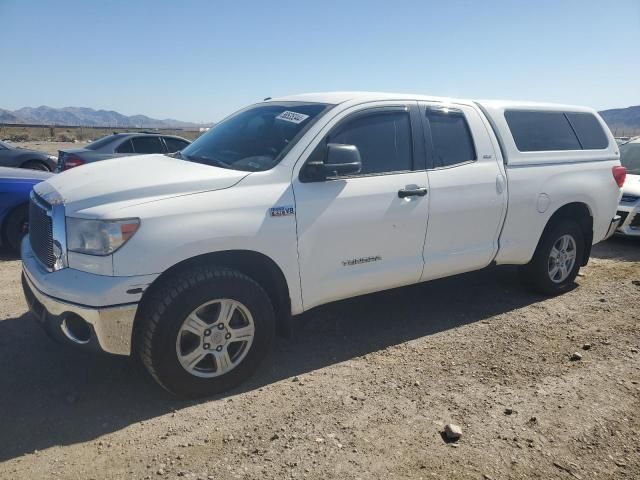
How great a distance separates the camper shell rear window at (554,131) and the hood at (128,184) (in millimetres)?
2831

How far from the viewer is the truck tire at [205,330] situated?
2.94 meters

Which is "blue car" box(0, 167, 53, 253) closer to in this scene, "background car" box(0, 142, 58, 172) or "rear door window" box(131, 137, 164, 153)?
"rear door window" box(131, 137, 164, 153)

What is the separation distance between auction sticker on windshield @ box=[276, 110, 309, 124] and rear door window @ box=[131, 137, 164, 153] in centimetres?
736

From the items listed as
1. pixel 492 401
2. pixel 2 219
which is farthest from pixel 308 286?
pixel 2 219

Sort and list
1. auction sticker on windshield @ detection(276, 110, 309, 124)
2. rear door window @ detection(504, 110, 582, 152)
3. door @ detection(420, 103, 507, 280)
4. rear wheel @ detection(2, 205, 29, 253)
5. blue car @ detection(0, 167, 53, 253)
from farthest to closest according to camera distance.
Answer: rear wheel @ detection(2, 205, 29, 253) < blue car @ detection(0, 167, 53, 253) < rear door window @ detection(504, 110, 582, 152) < door @ detection(420, 103, 507, 280) < auction sticker on windshield @ detection(276, 110, 309, 124)

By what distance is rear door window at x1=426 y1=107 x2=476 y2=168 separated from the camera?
4.09 meters

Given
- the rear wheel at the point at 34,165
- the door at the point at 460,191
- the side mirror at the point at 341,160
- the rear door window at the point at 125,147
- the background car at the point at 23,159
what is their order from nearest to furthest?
the side mirror at the point at 341,160 → the door at the point at 460,191 → the rear door window at the point at 125,147 → the background car at the point at 23,159 → the rear wheel at the point at 34,165

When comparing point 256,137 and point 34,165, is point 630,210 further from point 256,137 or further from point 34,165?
point 34,165

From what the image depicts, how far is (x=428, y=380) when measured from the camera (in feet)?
11.6

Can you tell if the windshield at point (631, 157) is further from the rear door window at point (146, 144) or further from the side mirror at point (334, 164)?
the rear door window at point (146, 144)

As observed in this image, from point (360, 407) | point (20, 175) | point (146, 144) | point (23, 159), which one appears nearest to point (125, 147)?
point (146, 144)

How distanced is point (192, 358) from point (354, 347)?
1.39 metres

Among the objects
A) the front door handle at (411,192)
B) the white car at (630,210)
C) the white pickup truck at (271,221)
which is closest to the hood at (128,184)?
the white pickup truck at (271,221)

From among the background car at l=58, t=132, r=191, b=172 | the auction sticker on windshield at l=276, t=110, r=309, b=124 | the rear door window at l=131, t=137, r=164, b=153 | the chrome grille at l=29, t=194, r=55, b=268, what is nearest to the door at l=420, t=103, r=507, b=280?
the auction sticker on windshield at l=276, t=110, r=309, b=124
